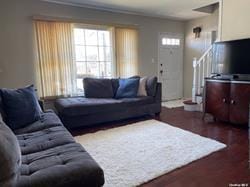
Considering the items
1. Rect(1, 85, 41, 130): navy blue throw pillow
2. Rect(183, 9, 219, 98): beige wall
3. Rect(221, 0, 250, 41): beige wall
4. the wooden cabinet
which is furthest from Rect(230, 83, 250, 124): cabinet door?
Rect(1, 85, 41, 130): navy blue throw pillow

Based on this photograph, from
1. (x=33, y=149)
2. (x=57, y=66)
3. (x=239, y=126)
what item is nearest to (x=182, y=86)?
(x=239, y=126)

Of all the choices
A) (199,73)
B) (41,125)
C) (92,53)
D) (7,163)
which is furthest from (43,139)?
(199,73)

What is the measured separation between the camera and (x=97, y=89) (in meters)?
4.25

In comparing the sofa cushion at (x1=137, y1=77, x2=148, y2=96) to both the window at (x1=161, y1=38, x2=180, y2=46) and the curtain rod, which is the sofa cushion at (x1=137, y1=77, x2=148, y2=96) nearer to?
the curtain rod

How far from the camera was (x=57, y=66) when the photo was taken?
13.6ft

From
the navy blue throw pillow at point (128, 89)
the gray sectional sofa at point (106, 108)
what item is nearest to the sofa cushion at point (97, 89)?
the gray sectional sofa at point (106, 108)

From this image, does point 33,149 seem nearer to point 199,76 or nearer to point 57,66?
point 57,66

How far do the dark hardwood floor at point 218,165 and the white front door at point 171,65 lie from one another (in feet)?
8.61

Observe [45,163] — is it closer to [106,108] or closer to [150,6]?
[106,108]

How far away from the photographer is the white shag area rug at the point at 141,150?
2.03 metres

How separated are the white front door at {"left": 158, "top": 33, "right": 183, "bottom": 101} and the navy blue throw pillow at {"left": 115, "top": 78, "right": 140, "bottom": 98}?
73.0 inches

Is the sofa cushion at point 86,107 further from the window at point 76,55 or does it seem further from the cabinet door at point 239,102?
the cabinet door at point 239,102

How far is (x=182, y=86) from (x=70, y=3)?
A: 4.23m

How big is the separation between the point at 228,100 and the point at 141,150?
199cm
